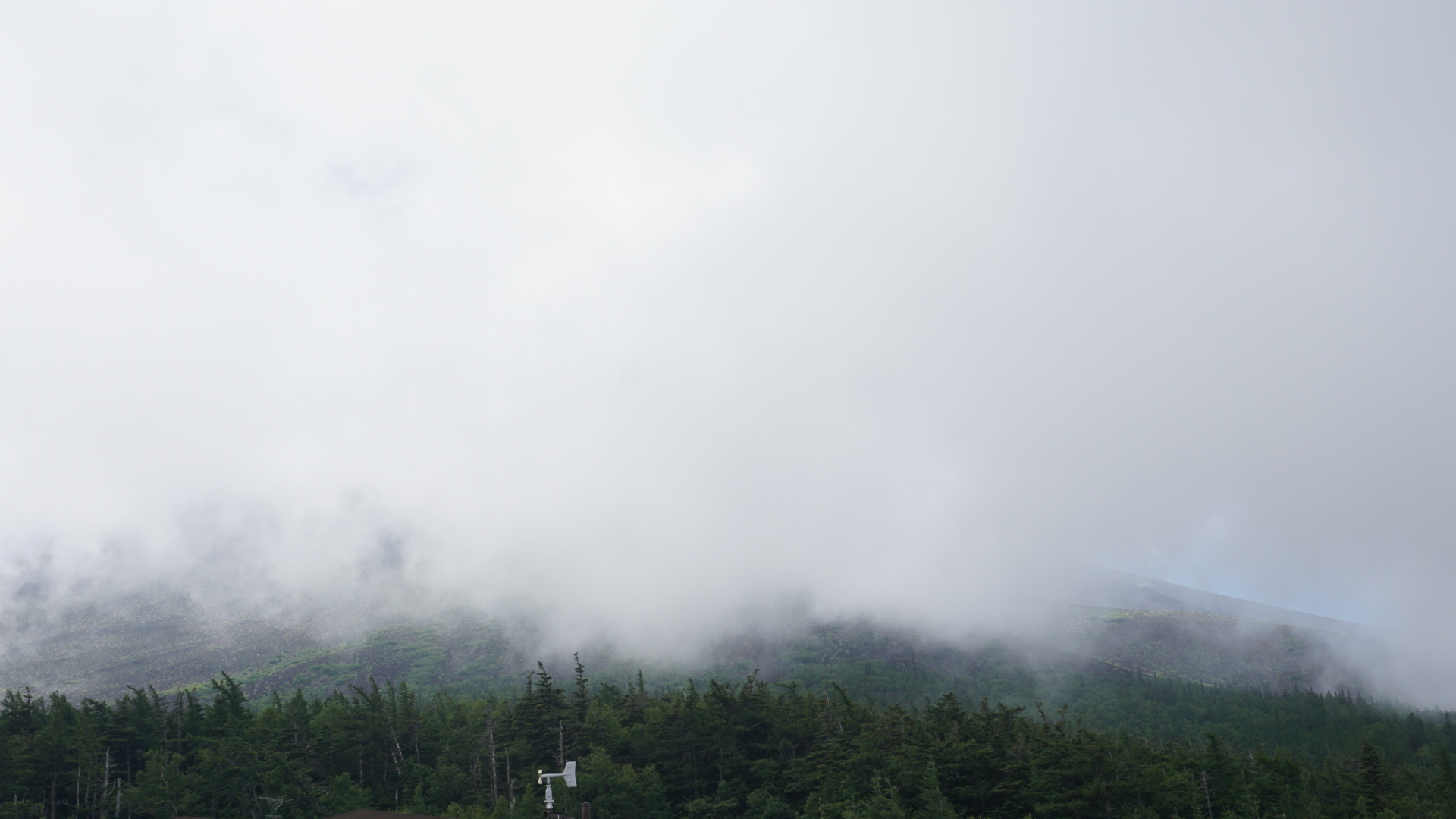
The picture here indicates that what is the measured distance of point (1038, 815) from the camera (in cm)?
6875

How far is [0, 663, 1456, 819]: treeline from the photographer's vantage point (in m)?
71.9

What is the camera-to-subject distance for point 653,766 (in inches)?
3519

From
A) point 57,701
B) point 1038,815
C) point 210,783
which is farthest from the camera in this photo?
point 57,701

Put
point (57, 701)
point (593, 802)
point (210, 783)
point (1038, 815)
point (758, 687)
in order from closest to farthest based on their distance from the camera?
point (1038, 815) < point (593, 802) < point (210, 783) < point (758, 687) < point (57, 701)

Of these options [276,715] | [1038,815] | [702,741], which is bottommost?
[1038,815]

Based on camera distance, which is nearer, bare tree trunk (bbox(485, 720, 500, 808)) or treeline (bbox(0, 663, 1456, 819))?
treeline (bbox(0, 663, 1456, 819))

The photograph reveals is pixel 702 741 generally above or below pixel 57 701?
below

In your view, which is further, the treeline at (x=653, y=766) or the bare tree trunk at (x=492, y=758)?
the bare tree trunk at (x=492, y=758)

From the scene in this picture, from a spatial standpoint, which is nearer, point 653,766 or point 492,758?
point 653,766

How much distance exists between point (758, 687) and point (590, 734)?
69.6ft

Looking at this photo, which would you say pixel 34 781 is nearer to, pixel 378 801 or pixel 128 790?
pixel 128 790

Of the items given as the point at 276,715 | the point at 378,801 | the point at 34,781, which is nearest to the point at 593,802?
the point at 378,801

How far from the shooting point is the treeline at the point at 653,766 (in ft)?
236

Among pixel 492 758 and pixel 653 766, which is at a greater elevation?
pixel 492 758
